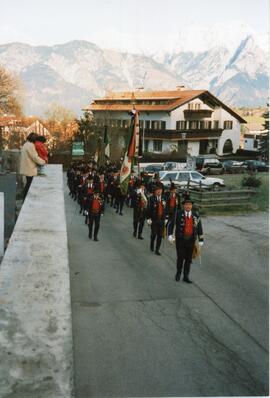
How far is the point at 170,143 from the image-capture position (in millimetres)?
61531

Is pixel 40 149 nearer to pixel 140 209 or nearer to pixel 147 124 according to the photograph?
pixel 140 209

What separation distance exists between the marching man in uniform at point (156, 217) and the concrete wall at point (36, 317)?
663cm

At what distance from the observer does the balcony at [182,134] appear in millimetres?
60812

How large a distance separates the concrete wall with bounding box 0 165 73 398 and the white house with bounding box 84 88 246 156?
53.0m

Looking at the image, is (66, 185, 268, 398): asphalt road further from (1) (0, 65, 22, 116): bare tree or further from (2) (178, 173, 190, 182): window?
(1) (0, 65, 22, 116): bare tree

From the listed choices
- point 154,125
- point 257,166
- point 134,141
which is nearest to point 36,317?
A: point 134,141

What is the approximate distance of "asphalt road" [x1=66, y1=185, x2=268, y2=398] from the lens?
A: 568 centimetres

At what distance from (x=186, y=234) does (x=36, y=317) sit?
652 cm

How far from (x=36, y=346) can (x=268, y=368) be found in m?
3.81

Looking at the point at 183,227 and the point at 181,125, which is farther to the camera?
the point at 181,125

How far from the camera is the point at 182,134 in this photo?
60.5 metres

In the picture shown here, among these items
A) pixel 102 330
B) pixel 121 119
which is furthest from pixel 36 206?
pixel 121 119

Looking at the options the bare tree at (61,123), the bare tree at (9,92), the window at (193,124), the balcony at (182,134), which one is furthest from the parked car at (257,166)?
the bare tree at (61,123)

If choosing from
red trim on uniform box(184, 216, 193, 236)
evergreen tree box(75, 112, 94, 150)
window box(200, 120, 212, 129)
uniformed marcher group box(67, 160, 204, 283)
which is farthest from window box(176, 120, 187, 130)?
red trim on uniform box(184, 216, 193, 236)
